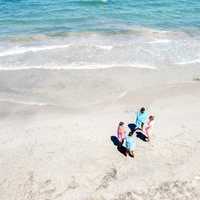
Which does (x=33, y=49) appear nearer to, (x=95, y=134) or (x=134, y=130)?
(x=95, y=134)

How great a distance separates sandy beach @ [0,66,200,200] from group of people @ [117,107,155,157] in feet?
1.28

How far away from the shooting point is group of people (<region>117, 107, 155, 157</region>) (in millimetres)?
15716

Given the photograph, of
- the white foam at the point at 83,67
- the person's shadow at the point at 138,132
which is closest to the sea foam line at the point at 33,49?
the white foam at the point at 83,67

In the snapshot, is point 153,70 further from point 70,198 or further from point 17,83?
point 70,198

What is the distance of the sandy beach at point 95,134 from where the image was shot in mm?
14227

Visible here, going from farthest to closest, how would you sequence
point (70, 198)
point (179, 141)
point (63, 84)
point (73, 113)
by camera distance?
point (63, 84)
point (73, 113)
point (179, 141)
point (70, 198)

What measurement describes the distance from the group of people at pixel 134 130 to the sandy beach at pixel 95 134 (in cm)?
39

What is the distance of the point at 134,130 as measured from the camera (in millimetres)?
17719

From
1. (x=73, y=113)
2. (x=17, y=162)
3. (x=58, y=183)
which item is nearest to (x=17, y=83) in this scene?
(x=73, y=113)

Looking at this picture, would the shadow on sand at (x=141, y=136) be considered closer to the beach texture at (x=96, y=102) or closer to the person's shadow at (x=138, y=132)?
the person's shadow at (x=138, y=132)

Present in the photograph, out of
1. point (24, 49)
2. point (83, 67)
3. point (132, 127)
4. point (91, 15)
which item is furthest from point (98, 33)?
point (132, 127)

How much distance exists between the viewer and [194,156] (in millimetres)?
15766

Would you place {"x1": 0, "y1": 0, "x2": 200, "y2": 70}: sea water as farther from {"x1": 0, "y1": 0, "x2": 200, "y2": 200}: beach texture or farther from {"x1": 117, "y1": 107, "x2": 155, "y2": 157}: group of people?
{"x1": 117, "y1": 107, "x2": 155, "y2": 157}: group of people

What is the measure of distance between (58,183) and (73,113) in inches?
217
